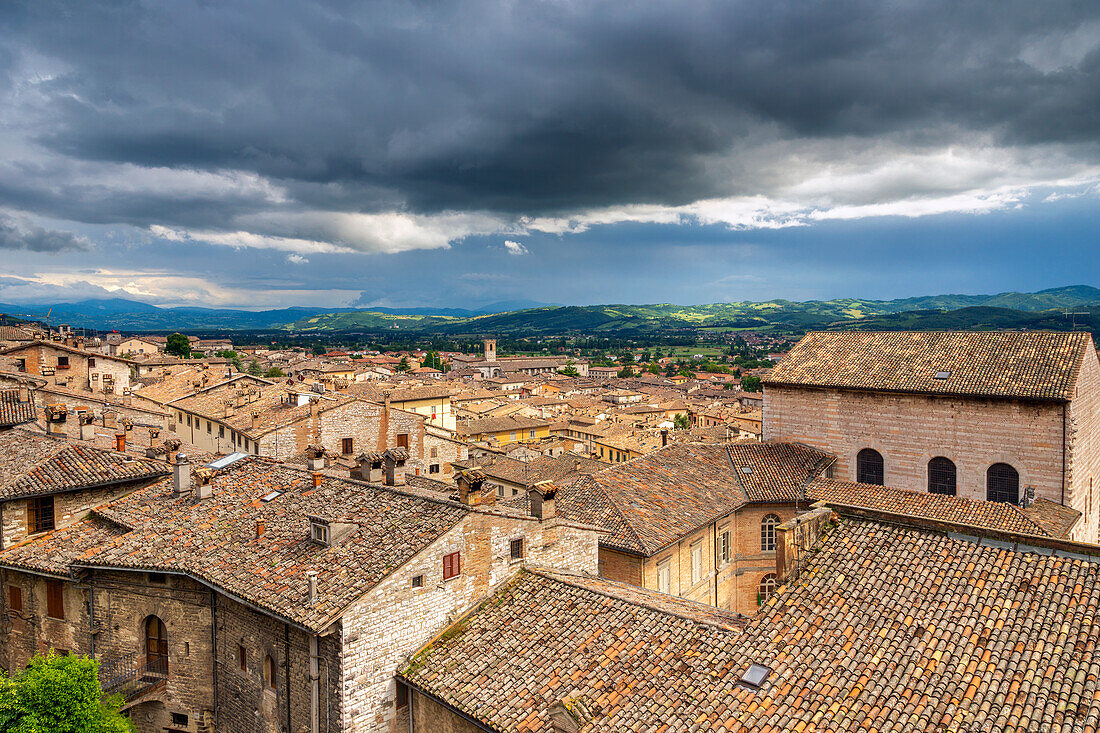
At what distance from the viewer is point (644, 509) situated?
2747 centimetres

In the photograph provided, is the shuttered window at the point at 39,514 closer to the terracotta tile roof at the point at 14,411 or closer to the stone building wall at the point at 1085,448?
the terracotta tile roof at the point at 14,411

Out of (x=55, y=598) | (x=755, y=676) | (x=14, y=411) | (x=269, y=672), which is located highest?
(x=14, y=411)

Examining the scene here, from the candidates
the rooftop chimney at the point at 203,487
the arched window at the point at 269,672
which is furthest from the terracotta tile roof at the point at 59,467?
the arched window at the point at 269,672

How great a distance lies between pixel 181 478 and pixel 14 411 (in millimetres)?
16221

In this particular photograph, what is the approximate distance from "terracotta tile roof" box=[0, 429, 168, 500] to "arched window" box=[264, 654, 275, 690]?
11398mm

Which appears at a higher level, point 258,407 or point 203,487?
point 203,487

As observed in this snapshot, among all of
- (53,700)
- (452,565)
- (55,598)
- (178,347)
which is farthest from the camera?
(178,347)

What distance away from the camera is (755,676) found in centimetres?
1282

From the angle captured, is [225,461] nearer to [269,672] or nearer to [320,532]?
[320,532]

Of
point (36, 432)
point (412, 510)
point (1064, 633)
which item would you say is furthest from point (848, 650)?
point (36, 432)

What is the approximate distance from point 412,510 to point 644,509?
11959mm

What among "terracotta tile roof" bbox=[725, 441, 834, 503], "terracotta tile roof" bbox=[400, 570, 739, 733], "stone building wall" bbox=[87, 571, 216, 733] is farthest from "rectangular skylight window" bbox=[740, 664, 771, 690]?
"terracotta tile roof" bbox=[725, 441, 834, 503]

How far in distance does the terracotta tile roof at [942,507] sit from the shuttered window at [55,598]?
26263 mm

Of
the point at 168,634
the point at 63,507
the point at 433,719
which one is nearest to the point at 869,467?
the point at 433,719
